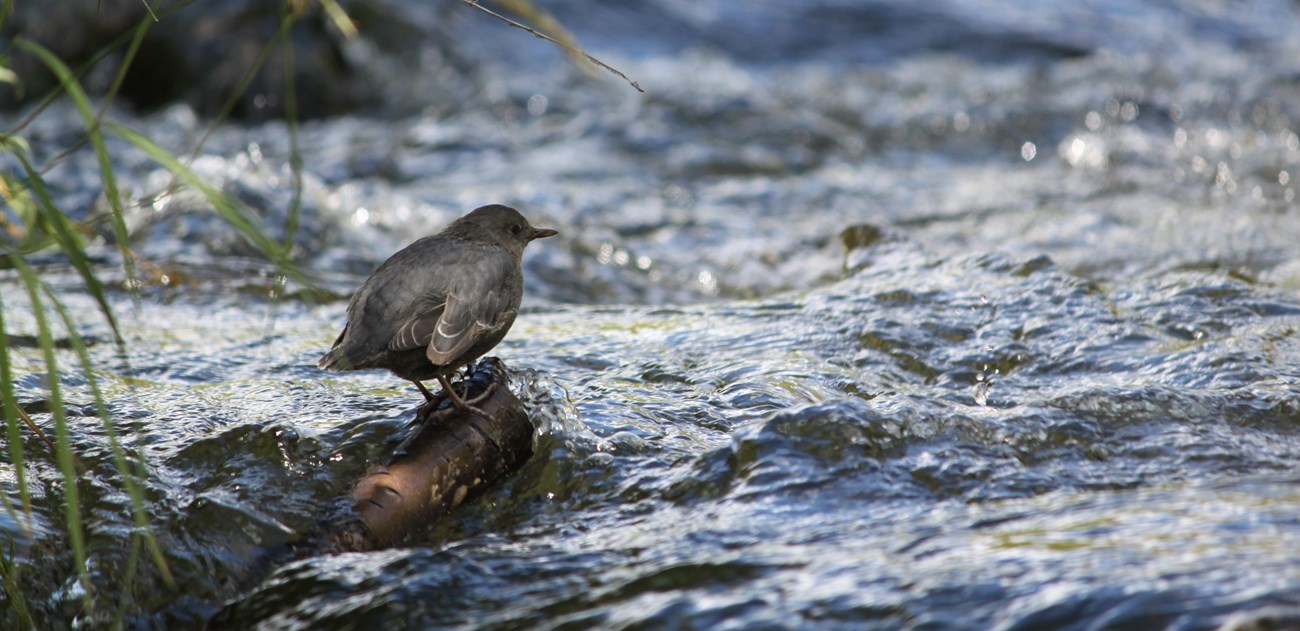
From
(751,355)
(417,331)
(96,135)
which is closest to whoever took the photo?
(96,135)

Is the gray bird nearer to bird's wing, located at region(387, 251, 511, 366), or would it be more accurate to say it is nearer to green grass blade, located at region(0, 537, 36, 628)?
bird's wing, located at region(387, 251, 511, 366)

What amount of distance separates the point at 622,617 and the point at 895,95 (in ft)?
28.6

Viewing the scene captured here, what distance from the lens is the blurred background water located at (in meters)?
2.62

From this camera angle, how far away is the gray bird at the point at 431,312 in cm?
341

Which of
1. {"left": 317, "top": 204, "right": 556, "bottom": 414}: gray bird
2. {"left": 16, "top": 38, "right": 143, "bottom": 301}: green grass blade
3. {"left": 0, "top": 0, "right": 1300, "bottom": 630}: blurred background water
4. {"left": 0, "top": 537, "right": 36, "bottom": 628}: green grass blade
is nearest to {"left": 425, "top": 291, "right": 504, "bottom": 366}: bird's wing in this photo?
{"left": 317, "top": 204, "right": 556, "bottom": 414}: gray bird

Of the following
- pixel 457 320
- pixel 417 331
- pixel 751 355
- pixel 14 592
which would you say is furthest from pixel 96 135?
pixel 751 355

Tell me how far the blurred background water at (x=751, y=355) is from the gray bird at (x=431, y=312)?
0.21 m

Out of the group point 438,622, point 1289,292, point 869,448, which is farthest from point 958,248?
point 438,622

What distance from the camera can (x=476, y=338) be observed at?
357 centimetres

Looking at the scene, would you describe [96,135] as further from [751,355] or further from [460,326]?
[751,355]

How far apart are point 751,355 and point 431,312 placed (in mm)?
1304

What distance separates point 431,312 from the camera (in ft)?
11.6

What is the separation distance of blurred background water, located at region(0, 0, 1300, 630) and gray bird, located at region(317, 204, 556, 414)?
8.4 inches

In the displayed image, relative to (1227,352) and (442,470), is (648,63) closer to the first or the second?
(1227,352)
